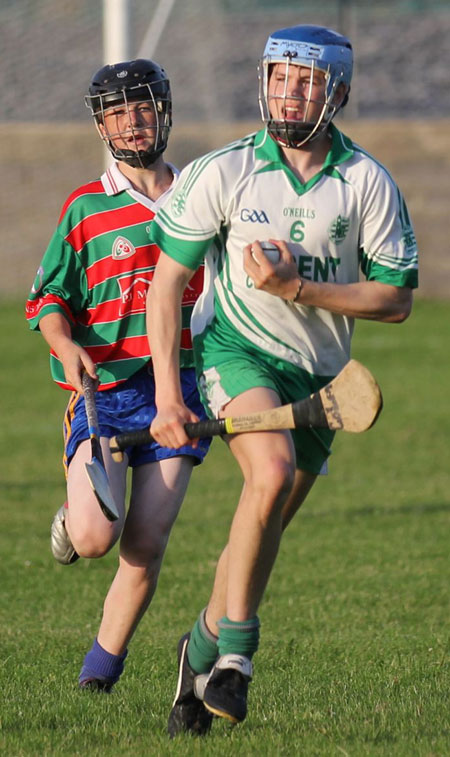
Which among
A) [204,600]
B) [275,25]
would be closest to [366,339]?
[275,25]

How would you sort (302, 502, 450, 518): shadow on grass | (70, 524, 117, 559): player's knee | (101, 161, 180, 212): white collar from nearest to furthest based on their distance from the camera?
1. (70, 524, 117, 559): player's knee
2. (101, 161, 180, 212): white collar
3. (302, 502, 450, 518): shadow on grass

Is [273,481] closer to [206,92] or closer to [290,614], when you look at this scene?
[290,614]

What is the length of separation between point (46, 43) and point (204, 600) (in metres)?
19.7

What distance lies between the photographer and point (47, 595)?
6.93m

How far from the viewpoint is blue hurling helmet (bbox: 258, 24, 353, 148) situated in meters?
4.04

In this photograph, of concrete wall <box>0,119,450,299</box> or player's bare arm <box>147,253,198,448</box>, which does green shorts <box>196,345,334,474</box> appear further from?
concrete wall <box>0,119,450,299</box>

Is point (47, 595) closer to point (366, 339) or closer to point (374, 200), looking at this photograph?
point (374, 200)

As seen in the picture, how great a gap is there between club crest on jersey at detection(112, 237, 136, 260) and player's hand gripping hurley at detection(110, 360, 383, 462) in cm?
118

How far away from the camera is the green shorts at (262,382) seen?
412cm

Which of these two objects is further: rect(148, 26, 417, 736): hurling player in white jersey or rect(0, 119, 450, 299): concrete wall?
rect(0, 119, 450, 299): concrete wall

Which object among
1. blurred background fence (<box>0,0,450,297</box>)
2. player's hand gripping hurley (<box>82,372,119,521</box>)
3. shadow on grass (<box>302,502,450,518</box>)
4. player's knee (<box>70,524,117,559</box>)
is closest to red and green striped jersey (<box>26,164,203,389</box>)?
player's hand gripping hurley (<box>82,372,119,521</box>)

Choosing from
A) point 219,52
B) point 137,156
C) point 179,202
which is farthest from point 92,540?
point 219,52

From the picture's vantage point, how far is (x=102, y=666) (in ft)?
16.4

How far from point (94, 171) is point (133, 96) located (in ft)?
58.7
